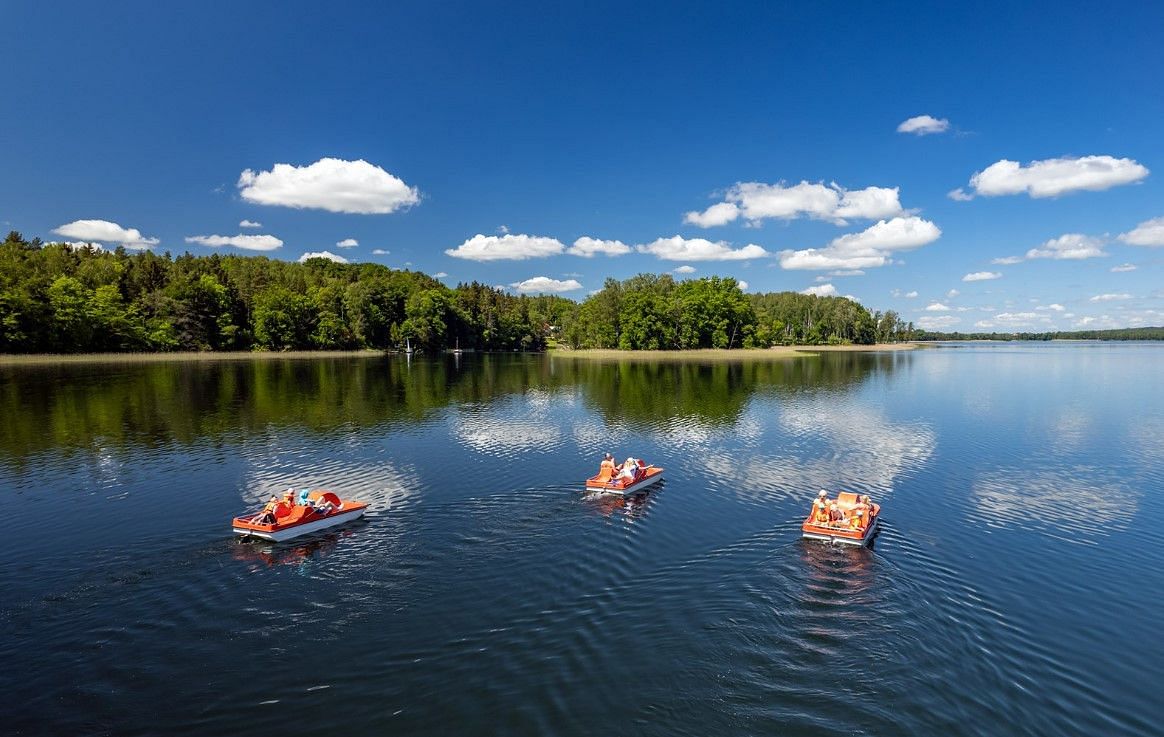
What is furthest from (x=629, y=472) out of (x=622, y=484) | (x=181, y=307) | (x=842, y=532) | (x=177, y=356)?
(x=181, y=307)

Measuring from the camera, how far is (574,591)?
19.4 m

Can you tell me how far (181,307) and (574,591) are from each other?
6220 inches

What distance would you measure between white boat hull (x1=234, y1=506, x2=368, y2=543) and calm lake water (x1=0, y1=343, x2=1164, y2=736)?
0.75 meters

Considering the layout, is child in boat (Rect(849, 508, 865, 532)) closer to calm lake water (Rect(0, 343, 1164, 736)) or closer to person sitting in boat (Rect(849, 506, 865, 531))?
person sitting in boat (Rect(849, 506, 865, 531))

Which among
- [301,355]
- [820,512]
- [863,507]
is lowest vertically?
[820,512]

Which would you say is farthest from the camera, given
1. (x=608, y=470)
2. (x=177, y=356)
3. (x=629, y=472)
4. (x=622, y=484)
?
(x=177, y=356)

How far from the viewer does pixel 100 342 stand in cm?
12644

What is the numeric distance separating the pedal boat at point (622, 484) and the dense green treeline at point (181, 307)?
5192 inches

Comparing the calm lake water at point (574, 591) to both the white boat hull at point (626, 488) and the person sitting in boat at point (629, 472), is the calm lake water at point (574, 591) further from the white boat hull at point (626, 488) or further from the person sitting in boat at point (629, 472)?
the person sitting in boat at point (629, 472)

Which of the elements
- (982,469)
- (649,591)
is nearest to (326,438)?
(649,591)

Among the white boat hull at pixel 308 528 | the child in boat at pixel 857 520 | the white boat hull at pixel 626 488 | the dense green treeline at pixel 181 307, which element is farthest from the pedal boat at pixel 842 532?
the dense green treeline at pixel 181 307

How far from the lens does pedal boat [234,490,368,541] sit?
2336 cm

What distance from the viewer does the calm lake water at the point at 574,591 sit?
1360 centimetres

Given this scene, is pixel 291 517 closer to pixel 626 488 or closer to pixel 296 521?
pixel 296 521
